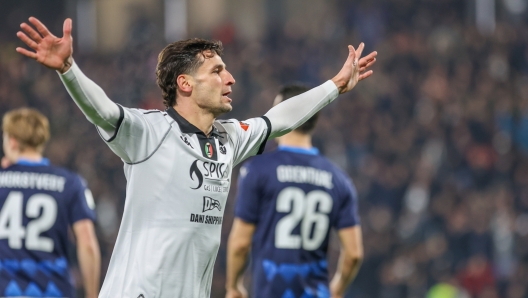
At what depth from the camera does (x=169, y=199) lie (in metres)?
3.76

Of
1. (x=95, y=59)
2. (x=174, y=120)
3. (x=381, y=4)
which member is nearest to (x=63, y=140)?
(x=95, y=59)

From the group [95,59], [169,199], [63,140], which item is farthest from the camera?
[95,59]

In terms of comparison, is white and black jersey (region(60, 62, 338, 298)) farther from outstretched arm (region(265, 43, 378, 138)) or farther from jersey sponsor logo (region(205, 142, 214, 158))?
outstretched arm (region(265, 43, 378, 138))

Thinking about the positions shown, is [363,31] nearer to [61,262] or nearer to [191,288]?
[61,262]

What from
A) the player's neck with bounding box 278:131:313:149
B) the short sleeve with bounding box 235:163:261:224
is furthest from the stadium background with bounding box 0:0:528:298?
the short sleeve with bounding box 235:163:261:224

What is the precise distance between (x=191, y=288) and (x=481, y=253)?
8.20 meters

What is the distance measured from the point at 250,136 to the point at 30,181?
232cm

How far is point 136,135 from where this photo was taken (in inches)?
146

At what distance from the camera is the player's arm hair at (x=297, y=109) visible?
4.42m

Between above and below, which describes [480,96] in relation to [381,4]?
below

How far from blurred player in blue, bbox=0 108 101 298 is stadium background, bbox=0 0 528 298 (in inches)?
226

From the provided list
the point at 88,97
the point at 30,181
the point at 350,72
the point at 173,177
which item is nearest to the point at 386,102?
the point at 30,181

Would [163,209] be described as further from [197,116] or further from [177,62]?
[177,62]

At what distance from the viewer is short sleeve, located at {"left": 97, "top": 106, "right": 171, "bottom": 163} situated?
11.9 ft
